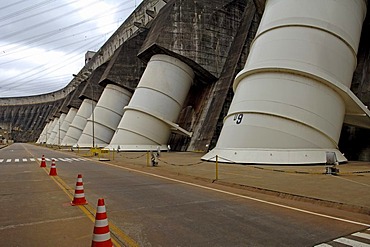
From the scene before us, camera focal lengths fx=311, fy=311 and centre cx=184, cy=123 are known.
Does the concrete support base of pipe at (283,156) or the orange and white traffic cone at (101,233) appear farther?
the concrete support base of pipe at (283,156)

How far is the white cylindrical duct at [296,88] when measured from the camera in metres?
16.2

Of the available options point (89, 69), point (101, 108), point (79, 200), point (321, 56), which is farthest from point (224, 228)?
point (89, 69)

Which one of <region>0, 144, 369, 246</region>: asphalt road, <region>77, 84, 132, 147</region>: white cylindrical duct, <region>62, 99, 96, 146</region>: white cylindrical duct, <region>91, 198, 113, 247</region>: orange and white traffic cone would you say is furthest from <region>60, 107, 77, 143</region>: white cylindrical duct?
<region>91, 198, 113, 247</region>: orange and white traffic cone

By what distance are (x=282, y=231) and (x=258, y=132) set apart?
12025 mm

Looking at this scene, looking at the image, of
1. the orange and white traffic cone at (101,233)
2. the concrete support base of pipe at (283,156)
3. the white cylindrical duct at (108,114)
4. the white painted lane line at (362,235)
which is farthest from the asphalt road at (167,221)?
the white cylindrical duct at (108,114)

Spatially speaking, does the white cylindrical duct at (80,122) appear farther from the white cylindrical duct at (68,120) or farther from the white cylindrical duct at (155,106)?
the white cylindrical duct at (155,106)

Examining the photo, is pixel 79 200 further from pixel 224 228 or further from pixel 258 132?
pixel 258 132

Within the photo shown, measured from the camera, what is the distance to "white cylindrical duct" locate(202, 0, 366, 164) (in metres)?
16.2

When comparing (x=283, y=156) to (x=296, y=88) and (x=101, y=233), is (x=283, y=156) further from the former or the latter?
(x=101, y=233)

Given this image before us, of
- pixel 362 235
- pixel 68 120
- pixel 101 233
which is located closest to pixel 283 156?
pixel 362 235

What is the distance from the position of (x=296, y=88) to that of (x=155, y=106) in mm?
18812

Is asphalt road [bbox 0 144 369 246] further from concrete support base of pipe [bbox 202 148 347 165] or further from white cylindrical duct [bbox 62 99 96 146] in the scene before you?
white cylindrical duct [bbox 62 99 96 146]

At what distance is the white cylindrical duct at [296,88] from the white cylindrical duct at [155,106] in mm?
15269

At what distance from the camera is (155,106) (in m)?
33.0
